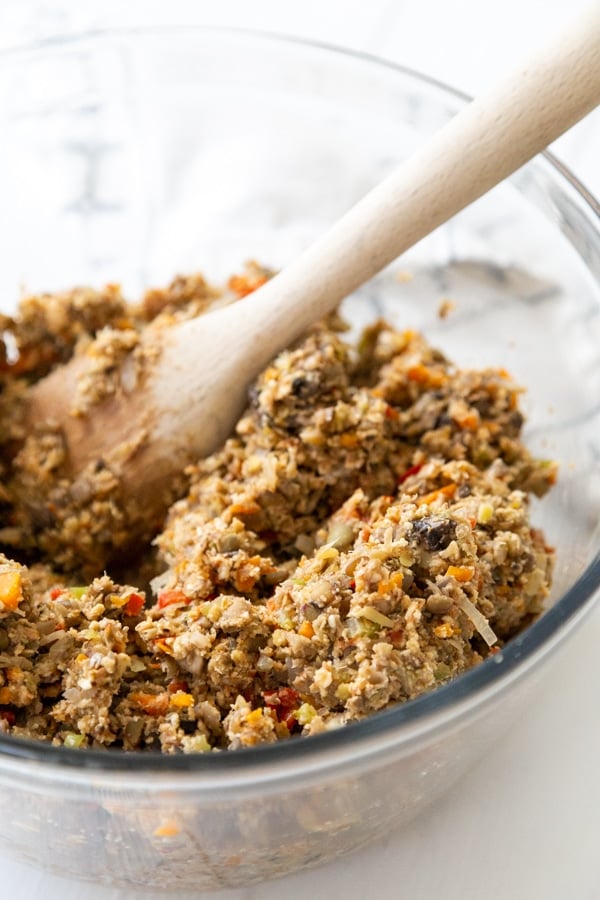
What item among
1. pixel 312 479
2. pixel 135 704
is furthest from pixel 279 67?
pixel 135 704

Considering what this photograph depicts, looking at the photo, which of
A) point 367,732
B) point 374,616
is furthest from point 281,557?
point 367,732

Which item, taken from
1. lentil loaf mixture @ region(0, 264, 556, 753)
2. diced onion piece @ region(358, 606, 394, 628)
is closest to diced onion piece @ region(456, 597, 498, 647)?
lentil loaf mixture @ region(0, 264, 556, 753)

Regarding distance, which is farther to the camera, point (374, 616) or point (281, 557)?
point (281, 557)

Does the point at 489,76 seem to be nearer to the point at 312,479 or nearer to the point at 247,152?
the point at 247,152

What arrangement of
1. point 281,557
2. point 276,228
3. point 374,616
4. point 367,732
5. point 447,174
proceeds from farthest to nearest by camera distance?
point 276,228 < point 281,557 < point 447,174 < point 374,616 < point 367,732

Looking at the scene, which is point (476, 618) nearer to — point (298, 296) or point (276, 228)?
point (298, 296)

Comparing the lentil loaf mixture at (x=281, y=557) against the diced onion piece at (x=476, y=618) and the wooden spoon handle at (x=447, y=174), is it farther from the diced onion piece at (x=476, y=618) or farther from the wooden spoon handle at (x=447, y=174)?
the wooden spoon handle at (x=447, y=174)

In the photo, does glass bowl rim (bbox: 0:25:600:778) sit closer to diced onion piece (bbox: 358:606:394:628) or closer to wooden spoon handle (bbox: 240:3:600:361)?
diced onion piece (bbox: 358:606:394:628)
